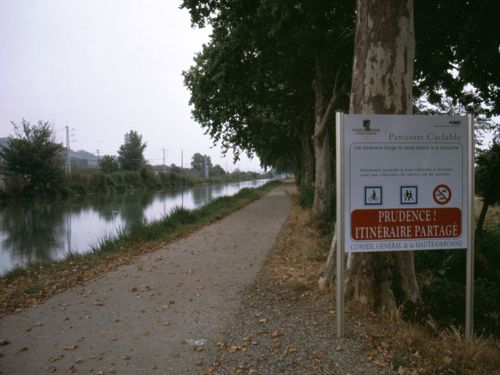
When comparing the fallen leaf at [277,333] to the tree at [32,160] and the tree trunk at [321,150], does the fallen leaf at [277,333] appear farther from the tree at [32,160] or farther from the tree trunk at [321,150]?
the tree at [32,160]

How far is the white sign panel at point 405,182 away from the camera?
3834 millimetres

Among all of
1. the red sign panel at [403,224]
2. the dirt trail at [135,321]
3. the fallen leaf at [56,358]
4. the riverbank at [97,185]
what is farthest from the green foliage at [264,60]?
the riverbank at [97,185]

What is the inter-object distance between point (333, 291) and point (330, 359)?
5.85ft

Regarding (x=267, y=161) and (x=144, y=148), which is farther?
(x=144, y=148)

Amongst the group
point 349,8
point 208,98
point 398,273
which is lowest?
point 398,273

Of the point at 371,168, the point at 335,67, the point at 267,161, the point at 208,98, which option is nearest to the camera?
the point at 371,168

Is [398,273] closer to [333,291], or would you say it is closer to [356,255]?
[356,255]

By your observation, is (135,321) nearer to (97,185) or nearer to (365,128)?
(365,128)

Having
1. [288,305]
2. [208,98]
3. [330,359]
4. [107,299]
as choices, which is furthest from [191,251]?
[208,98]

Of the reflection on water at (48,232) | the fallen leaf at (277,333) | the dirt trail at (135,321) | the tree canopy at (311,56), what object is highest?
the tree canopy at (311,56)

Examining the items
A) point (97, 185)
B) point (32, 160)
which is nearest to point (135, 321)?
point (32, 160)

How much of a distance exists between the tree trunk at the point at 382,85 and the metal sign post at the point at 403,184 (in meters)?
0.74

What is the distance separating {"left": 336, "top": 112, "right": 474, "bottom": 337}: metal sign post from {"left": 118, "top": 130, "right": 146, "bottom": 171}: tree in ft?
254

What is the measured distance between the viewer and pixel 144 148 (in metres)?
82.1
